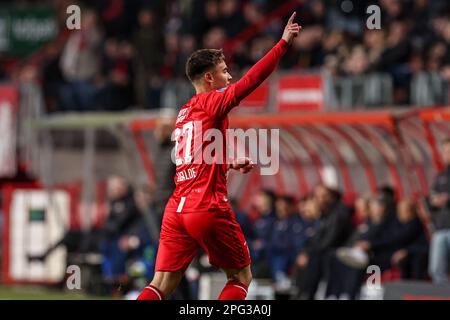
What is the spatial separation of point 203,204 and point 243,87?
804 millimetres

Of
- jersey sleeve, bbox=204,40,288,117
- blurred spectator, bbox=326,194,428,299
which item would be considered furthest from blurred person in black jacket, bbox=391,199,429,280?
jersey sleeve, bbox=204,40,288,117

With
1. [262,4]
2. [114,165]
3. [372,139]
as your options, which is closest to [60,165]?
[114,165]

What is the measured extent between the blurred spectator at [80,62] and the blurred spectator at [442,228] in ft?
23.4

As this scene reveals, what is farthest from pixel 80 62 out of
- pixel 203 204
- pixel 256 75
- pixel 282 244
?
pixel 256 75

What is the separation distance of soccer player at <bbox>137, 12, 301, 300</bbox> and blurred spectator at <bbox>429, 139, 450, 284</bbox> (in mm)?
5098

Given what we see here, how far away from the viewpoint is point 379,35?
612 inches

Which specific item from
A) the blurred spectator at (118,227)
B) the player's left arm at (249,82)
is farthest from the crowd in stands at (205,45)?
the player's left arm at (249,82)

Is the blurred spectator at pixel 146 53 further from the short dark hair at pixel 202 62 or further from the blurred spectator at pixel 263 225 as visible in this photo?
the short dark hair at pixel 202 62

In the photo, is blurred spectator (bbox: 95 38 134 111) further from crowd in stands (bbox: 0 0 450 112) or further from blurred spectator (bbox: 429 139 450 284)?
blurred spectator (bbox: 429 139 450 284)

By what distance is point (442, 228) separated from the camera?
12.7m

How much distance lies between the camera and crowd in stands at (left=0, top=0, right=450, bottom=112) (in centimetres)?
1512

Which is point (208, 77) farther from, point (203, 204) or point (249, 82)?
point (203, 204)

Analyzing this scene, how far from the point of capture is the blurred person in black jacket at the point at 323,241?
13.9 meters

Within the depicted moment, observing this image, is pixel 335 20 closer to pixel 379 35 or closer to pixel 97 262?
pixel 379 35
